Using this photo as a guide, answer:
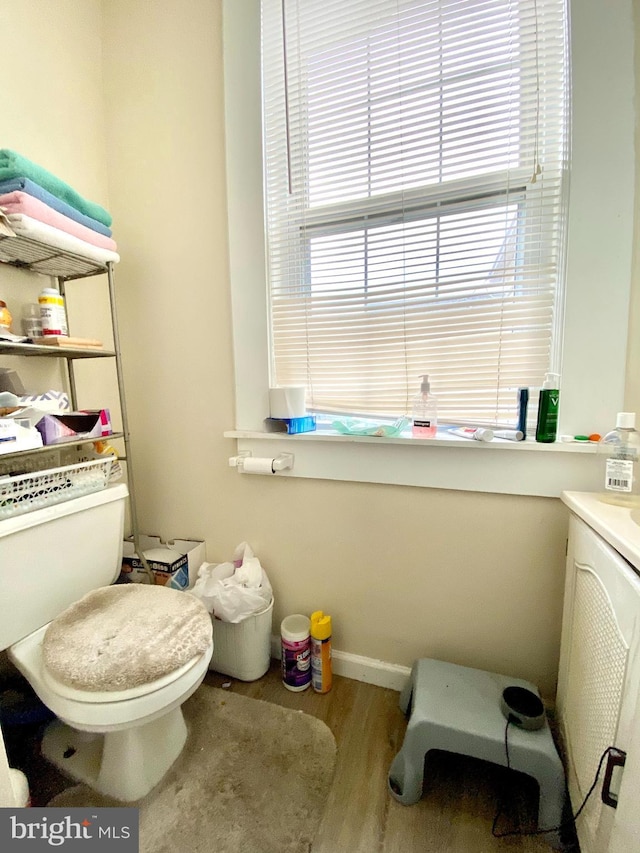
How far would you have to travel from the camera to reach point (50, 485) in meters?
0.98

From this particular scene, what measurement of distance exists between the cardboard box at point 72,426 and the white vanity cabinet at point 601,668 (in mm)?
1362

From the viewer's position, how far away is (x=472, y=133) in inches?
39.8

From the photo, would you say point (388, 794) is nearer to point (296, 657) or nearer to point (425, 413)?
point (296, 657)

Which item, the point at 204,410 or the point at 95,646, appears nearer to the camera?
the point at 95,646

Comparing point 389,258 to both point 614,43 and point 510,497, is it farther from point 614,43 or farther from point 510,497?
point 510,497

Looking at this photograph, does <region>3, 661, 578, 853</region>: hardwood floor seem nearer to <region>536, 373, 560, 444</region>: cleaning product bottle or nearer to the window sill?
the window sill

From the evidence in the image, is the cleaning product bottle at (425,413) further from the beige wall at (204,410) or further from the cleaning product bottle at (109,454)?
the cleaning product bottle at (109,454)

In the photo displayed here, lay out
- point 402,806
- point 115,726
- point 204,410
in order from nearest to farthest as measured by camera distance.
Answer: point 115,726 → point 402,806 → point 204,410

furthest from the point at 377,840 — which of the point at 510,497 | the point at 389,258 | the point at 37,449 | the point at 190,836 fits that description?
the point at 389,258

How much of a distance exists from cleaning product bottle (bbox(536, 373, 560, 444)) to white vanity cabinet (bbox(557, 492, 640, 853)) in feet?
0.53

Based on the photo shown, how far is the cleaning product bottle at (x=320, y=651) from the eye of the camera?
118 cm

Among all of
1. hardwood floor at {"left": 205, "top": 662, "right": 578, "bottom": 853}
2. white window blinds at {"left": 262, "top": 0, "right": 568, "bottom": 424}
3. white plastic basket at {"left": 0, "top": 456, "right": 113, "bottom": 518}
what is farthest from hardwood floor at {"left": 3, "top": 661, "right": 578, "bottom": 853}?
white window blinds at {"left": 262, "top": 0, "right": 568, "bottom": 424}

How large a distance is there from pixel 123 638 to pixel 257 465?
23.7 inches

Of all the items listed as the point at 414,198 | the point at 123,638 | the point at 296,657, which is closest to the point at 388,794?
the point at 296,657
